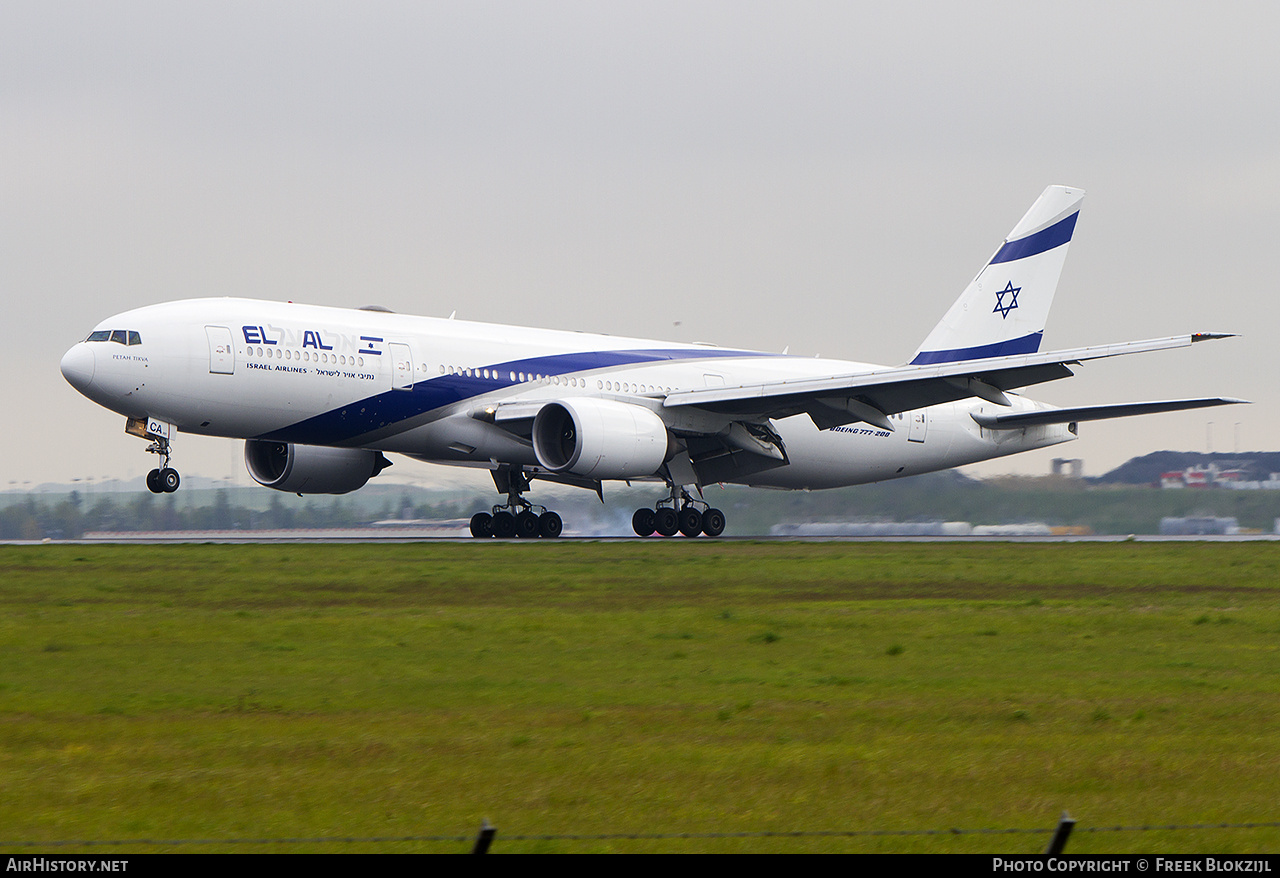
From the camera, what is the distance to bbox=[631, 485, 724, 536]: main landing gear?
33500 mm

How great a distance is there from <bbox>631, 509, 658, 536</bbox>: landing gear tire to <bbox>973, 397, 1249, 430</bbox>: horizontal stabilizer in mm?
10552

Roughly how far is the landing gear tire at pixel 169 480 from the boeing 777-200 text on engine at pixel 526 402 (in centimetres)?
4

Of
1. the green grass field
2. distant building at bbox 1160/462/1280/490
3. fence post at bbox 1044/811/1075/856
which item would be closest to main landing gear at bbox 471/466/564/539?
the green grass field

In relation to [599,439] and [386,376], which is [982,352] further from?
[386,376]

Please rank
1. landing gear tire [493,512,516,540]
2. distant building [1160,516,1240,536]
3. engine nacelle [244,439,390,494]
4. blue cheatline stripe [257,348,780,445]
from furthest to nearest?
distant building [1160,516,1240,536], landing gear tire [493,512,516,540], engine nacelle [244,439,390,494], blue cheatline stripe [257,348,780,445]

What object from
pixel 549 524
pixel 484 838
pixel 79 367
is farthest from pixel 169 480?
pixel 484 838

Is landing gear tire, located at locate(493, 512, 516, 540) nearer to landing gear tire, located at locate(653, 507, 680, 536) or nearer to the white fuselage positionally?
the white fuselage

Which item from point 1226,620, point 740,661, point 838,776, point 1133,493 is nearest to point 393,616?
point 740,661

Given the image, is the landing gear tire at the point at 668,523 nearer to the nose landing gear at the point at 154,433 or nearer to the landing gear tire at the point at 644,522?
the landing gear tire at the point at 644,522

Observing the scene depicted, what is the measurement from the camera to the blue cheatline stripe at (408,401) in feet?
95.9

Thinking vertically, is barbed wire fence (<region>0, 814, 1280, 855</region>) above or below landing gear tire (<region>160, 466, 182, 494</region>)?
below

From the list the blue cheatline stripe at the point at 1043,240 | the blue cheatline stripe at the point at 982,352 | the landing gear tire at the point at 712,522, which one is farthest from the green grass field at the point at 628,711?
the blue cheatline stripe at the point at 1043,240

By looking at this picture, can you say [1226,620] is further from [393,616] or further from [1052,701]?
[393,616]
